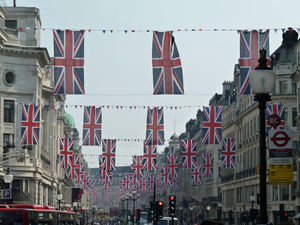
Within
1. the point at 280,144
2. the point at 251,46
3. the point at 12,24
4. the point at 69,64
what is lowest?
the point at 280,144

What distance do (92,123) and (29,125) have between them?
17.7 ft

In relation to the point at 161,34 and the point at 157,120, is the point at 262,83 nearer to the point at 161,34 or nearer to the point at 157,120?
the point at 161,34

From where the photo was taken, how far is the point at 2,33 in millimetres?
68688

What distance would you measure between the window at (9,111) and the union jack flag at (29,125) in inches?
494

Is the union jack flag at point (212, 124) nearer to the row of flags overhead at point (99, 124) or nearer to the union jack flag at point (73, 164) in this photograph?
the row of flags overhead at point (99, 124)

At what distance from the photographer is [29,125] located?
5934cm

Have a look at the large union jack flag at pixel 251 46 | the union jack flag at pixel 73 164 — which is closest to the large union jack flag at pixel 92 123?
the large union jack flag at pixel 251 46

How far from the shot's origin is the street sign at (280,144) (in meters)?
19.1

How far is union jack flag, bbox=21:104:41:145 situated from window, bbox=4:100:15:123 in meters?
12.6

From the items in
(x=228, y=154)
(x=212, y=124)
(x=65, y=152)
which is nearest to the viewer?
(x=212, y=124)

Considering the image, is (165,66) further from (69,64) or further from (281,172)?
(281,172)

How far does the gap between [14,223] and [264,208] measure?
18653mm

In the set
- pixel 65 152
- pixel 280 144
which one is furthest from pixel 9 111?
pixel 280 144

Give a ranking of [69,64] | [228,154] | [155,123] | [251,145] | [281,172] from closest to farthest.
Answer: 1. [281,172]
2. [69,64]
3. [155,123]
4. [228,154]
5. [251,145]
